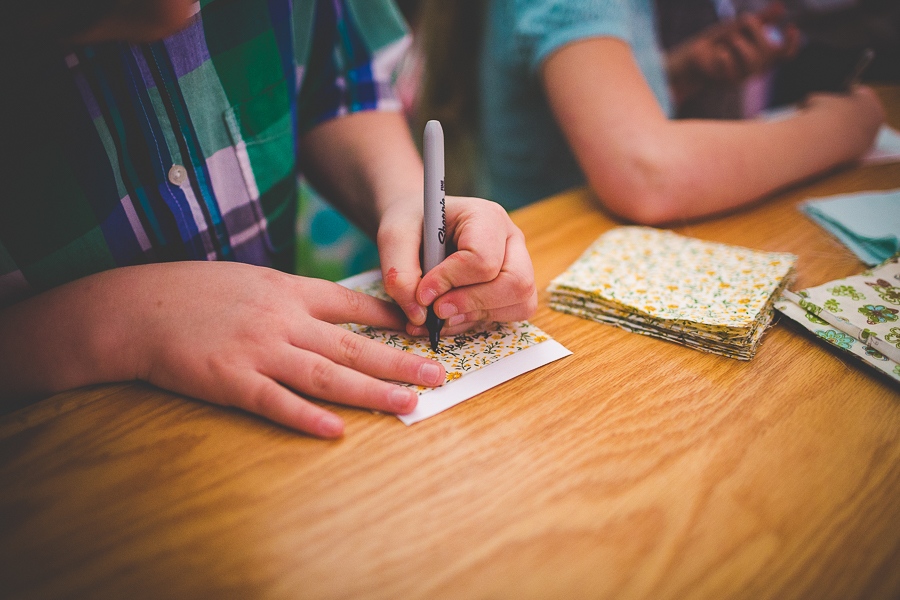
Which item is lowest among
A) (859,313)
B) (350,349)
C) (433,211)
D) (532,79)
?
(859,313)

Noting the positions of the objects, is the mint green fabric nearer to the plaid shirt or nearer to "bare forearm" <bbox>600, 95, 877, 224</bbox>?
"bare forearm" <bbox>600, 95, 877, 224</bbox>

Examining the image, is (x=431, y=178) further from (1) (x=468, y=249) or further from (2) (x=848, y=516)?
(2) (x=848, y=516)

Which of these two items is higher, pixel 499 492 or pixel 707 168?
pixel 707 168

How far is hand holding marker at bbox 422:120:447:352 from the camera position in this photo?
49cm

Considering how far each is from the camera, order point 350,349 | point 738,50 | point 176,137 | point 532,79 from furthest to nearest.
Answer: point 738,50 → point 532,79 → point 176,137 → point 350,349

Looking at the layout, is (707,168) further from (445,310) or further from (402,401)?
(402,401)

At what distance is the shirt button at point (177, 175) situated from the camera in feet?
1.95

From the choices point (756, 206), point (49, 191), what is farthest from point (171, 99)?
point (756, 206)

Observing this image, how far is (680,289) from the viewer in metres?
0.61

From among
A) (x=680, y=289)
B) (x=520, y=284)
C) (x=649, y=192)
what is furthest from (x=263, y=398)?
(x=649, y=192)

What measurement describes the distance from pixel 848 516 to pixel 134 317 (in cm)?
69

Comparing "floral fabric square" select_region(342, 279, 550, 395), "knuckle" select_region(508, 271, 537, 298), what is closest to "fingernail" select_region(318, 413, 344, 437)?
"floral fabric square" select_region(342, 279, 550, 395)

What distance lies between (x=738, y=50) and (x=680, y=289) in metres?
0.93

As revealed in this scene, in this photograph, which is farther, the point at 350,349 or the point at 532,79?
the point at 532,79
